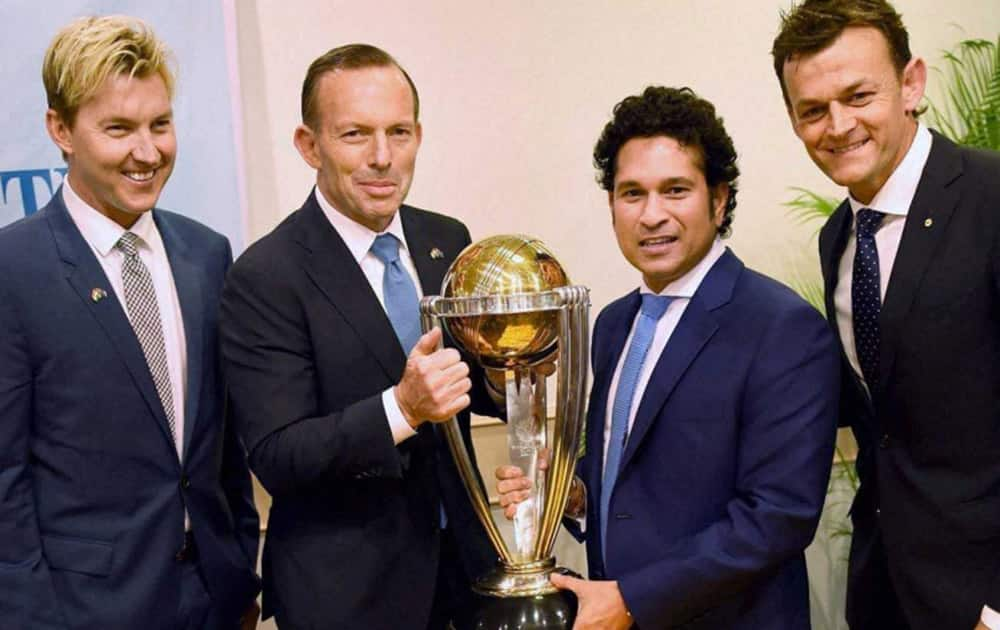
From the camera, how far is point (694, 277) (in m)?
2.09

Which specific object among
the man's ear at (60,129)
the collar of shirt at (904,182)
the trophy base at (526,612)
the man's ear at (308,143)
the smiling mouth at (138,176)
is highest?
the man's ear at (60,129)

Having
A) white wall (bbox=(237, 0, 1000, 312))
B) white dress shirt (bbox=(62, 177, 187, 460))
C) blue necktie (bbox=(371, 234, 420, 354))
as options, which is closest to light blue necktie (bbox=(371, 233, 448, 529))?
blue necktie (bbox=(371, 234, 420, 354))

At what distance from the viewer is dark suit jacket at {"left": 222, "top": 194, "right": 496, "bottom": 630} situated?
2.01m

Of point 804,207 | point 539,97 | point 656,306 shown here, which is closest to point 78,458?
point 656,306

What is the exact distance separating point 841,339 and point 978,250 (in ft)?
1.12

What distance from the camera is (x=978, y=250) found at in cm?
197

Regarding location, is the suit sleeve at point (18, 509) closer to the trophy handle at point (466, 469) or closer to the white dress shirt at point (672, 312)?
the trophy handle at point (466, 469)

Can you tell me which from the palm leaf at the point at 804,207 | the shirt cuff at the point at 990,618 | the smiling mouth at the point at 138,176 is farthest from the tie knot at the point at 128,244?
the palm leaf at the point at 804,207

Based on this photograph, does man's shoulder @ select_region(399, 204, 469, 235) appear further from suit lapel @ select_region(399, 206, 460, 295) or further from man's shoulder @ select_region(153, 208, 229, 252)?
man's shoulder @ select_region(153, 208, 229, 252)

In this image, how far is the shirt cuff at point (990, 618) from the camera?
6.37ft

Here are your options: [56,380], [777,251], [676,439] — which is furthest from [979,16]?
[56,380]

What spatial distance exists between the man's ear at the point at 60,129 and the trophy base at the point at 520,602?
1134 mm

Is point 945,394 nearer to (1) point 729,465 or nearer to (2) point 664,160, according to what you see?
(1) point 729,465

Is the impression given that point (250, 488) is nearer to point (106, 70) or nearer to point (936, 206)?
point (106, 70)
